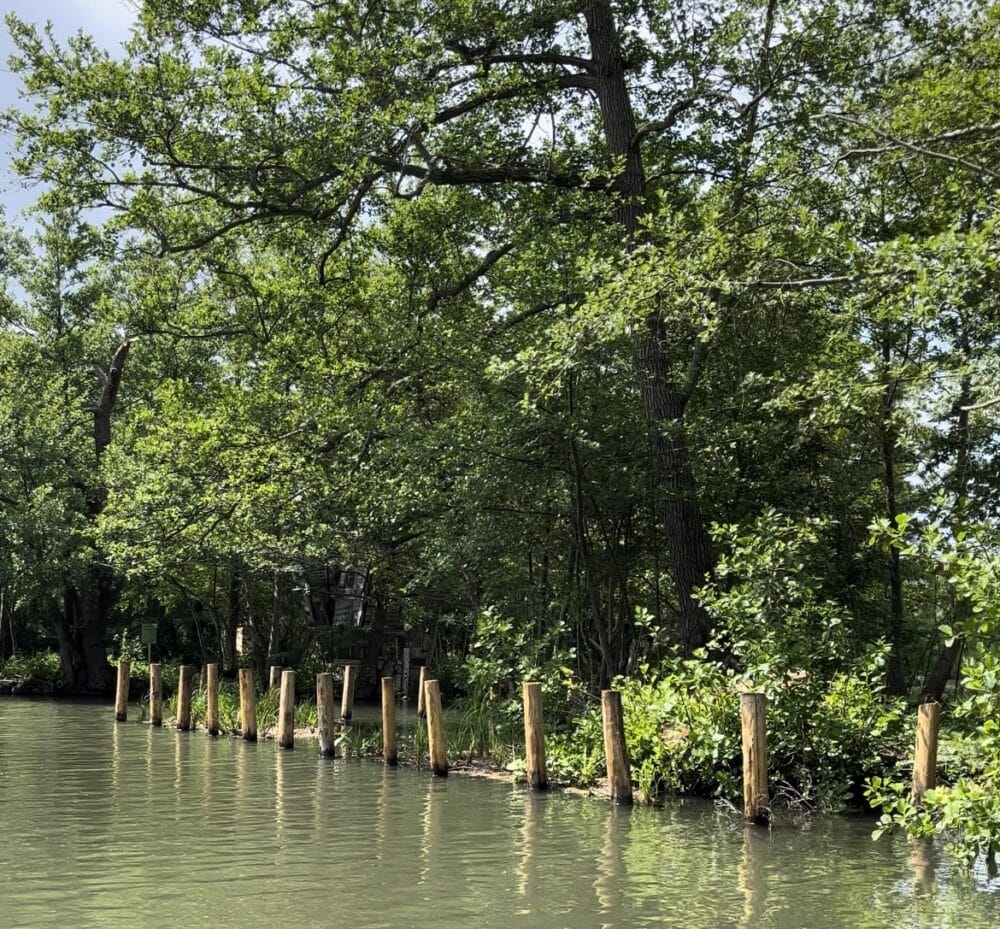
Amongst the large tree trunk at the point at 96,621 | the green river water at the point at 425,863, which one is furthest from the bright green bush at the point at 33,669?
the green river water at the point at 425,863

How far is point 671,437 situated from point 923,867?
664cm

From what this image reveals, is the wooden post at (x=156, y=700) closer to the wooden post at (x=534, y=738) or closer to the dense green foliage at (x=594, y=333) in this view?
the dense green foliage at (x=594, y=333)

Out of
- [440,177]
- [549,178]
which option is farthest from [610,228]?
[440,177]

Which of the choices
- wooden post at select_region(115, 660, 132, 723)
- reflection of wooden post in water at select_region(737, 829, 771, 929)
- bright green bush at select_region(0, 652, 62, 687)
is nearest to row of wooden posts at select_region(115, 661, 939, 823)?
reflection of wooden post in water at select_region(737, 829, 771, 929)

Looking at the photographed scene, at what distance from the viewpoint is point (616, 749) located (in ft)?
39.0

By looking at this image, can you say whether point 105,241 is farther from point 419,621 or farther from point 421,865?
point 419,621

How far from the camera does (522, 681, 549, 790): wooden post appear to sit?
41.4 feet

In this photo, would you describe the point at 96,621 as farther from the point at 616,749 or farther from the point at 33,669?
the point at 616,749

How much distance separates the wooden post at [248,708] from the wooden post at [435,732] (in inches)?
186

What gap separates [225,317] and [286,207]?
768 cm

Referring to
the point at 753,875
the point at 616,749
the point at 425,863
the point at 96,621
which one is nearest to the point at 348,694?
the point at 616,749

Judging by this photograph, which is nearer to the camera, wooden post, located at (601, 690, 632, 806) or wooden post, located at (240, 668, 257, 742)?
wooden post, located at (601, 690, 632, 806)

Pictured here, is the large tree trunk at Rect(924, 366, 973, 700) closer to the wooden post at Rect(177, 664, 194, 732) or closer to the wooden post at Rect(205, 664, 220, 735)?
the wooden post at Rect(205, 664, 220, 735)

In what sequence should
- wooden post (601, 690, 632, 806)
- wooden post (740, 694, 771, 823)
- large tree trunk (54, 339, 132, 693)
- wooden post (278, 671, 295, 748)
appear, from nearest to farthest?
wooden post (740, 694, 771, 823) < wooden post (601, 690, 632, 806) < wooden post (278, 671, 295, 748) < large tree trunk (54, 339, 132, 693)
